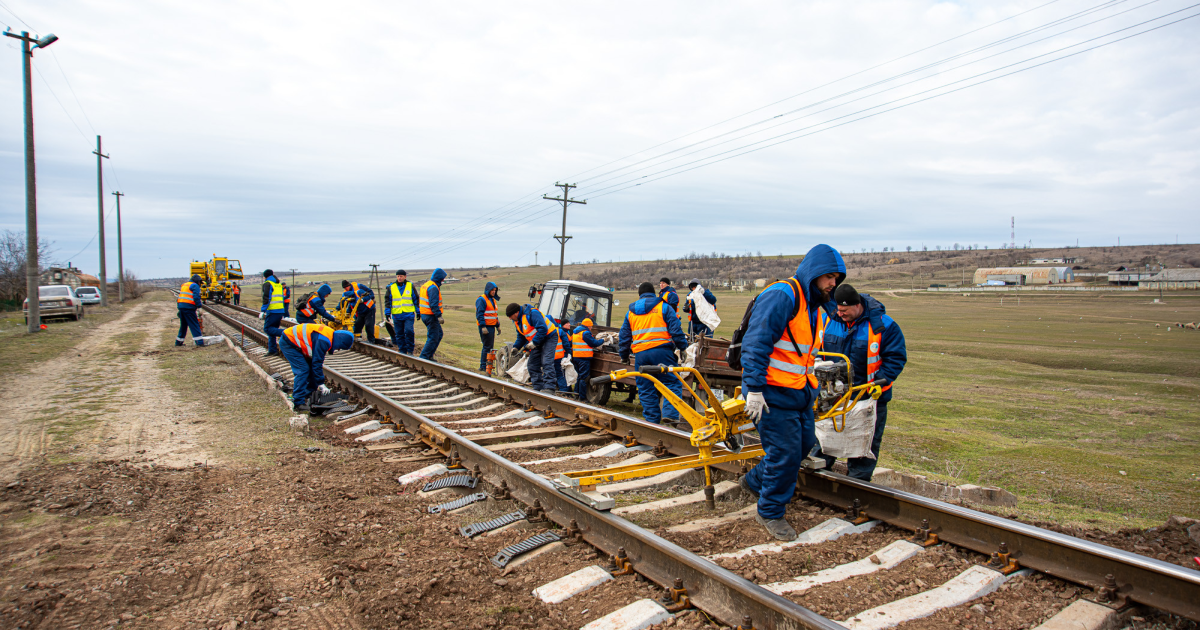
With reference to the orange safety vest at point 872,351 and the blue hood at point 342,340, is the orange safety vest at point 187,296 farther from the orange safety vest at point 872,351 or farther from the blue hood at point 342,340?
the orange safety vest at point 872,351

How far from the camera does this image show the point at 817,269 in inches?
156

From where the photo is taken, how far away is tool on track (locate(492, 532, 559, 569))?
3.63 meters

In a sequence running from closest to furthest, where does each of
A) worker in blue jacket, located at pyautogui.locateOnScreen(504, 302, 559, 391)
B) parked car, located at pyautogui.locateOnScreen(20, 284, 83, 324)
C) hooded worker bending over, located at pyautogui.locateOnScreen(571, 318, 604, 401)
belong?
1. hooded worker bending over, located at pyautogui.locateOnScreen(571, 318, 604, 401)
2. worker in blue jacket, located at pyautogui.locateOnScreen(504, 302, 559, 391)
3. parked car, located at pyautogui.locateOnScreen(20, 284, 83, 324)

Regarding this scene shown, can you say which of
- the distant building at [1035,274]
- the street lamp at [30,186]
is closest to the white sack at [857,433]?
the street lamp at [30,186]

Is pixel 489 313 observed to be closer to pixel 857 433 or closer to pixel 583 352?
pixel 583 352

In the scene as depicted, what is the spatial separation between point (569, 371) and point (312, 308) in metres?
4.28

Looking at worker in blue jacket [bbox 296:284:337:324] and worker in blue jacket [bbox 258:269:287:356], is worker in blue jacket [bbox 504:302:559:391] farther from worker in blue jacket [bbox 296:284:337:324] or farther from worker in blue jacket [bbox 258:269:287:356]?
worker in blue jacket [bbox 258:269:287:356]

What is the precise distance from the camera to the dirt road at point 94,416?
6.17 meters

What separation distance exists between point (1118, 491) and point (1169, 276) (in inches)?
3266

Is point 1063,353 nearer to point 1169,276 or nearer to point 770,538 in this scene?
point 770,538

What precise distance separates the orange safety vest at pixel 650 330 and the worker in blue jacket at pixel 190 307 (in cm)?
1247

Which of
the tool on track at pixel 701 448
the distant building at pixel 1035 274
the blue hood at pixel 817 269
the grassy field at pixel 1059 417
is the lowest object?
the grassy field at pixel 1059 417

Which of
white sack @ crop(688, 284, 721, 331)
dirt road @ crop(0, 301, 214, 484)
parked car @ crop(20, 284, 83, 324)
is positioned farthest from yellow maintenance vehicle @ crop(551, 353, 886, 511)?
parked car @ crop(20, 284, 83, 324)

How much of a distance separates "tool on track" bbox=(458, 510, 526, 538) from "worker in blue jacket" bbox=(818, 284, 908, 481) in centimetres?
268
